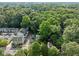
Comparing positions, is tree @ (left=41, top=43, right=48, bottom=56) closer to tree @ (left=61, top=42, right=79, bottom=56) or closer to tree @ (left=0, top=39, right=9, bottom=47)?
tree @ (left=61, top=42, right=79, bottom=56)

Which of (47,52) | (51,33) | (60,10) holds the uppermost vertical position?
(60,10)

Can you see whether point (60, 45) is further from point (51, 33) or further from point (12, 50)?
point (12, 50)

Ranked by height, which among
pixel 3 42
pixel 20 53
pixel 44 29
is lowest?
pixel 20 53

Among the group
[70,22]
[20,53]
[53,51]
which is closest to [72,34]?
[70,22]

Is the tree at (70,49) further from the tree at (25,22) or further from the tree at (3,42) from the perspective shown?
the tree at (3,42)

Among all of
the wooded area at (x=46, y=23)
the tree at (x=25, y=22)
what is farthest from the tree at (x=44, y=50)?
the tree at (x=25, y=22)

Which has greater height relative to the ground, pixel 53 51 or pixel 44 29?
pixel 44 29

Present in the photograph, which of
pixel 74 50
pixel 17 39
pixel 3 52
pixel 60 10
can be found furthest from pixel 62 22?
pixel 3 52

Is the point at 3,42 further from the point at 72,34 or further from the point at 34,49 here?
the point at 72,34

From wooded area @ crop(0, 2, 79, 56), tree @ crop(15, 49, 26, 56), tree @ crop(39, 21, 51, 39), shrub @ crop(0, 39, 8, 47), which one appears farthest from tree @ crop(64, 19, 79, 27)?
shrub @ crop(0, 39, 8, 47)
